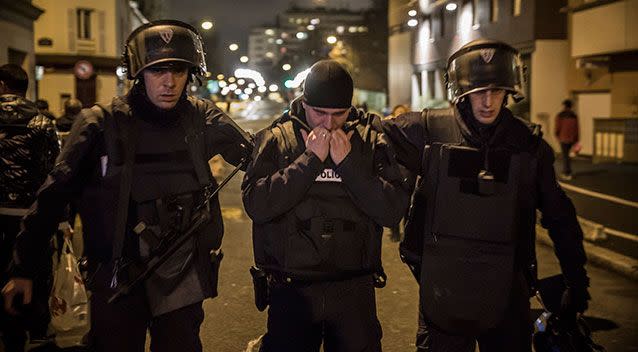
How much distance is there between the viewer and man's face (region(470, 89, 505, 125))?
11.0 feet

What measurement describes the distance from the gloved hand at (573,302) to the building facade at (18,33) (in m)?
16.7

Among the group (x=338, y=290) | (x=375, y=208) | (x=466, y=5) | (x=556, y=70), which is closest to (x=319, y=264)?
(x=338, y=290)

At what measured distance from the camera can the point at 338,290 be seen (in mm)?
3176

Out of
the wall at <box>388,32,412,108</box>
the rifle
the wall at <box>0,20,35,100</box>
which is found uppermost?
the wall at <box>388,32,412,108</box>

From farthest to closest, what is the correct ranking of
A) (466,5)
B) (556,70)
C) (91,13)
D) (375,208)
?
1. (91,13)
2. (466,5)
3. (556,70)
4. (375,208)

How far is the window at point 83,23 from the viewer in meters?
40.9

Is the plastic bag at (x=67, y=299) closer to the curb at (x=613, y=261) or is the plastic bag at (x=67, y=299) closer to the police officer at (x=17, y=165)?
the police officer at (x=17, y=165)

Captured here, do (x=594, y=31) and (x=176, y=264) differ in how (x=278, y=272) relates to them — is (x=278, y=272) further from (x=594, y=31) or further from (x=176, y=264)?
(x=594, y=31)

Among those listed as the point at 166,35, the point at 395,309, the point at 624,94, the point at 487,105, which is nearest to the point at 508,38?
the point at 624,94

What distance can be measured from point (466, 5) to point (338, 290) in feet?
114

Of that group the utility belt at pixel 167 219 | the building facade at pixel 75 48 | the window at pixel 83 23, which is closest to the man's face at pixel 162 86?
the utility belt at pixel 167 219

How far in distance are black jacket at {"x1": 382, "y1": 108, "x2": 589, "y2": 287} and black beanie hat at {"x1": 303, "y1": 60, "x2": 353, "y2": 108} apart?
0.53 meters

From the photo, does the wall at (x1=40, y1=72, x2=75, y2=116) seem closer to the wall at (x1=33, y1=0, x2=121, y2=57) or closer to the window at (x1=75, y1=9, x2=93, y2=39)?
the wall at (x1=33, y1=0, x2=121, y2=57)

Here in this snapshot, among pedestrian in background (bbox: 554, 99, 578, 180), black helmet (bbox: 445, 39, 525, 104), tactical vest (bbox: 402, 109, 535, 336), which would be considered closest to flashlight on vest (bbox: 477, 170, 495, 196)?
tactical vest (bbox: 402, 109, 535, 336)
